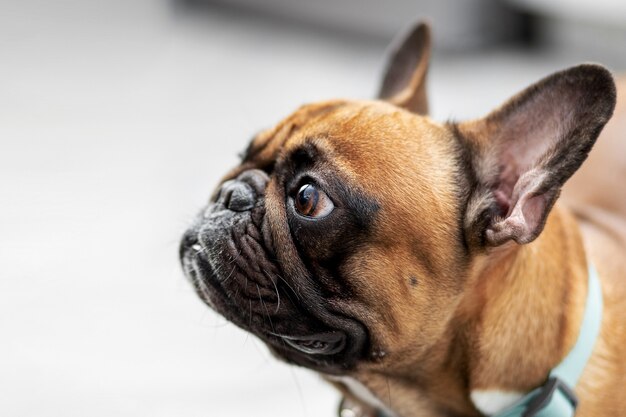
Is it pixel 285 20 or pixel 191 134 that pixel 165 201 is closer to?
pixel 191 134

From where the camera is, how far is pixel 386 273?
141 centimetres

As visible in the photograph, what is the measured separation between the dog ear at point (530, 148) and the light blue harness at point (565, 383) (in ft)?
0.83

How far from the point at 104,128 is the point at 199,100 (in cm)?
60

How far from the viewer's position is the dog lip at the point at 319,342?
1.46 meters

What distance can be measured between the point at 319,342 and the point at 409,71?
0.75m

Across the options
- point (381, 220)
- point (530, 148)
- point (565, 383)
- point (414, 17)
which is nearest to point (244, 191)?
point (381, 220)

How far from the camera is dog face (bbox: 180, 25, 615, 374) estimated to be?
55.1 inches

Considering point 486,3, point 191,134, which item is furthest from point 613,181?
point 486,3

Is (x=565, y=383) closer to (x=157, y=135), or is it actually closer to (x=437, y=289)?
(x=437, y=289)

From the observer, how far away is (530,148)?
1.48m

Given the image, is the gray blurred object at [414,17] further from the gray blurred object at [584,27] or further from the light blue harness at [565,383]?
the light blue harness at [565,383]

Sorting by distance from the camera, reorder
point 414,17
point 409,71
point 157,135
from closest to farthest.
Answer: point 409,71
point 157,135
point 414,17

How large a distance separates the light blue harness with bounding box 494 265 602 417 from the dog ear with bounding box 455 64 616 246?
0.25 m

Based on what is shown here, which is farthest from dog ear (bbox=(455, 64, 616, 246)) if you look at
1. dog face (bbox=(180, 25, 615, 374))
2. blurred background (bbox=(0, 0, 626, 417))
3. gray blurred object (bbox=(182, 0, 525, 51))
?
gray blurred object (bbox=(182, 0, 525, 51))
